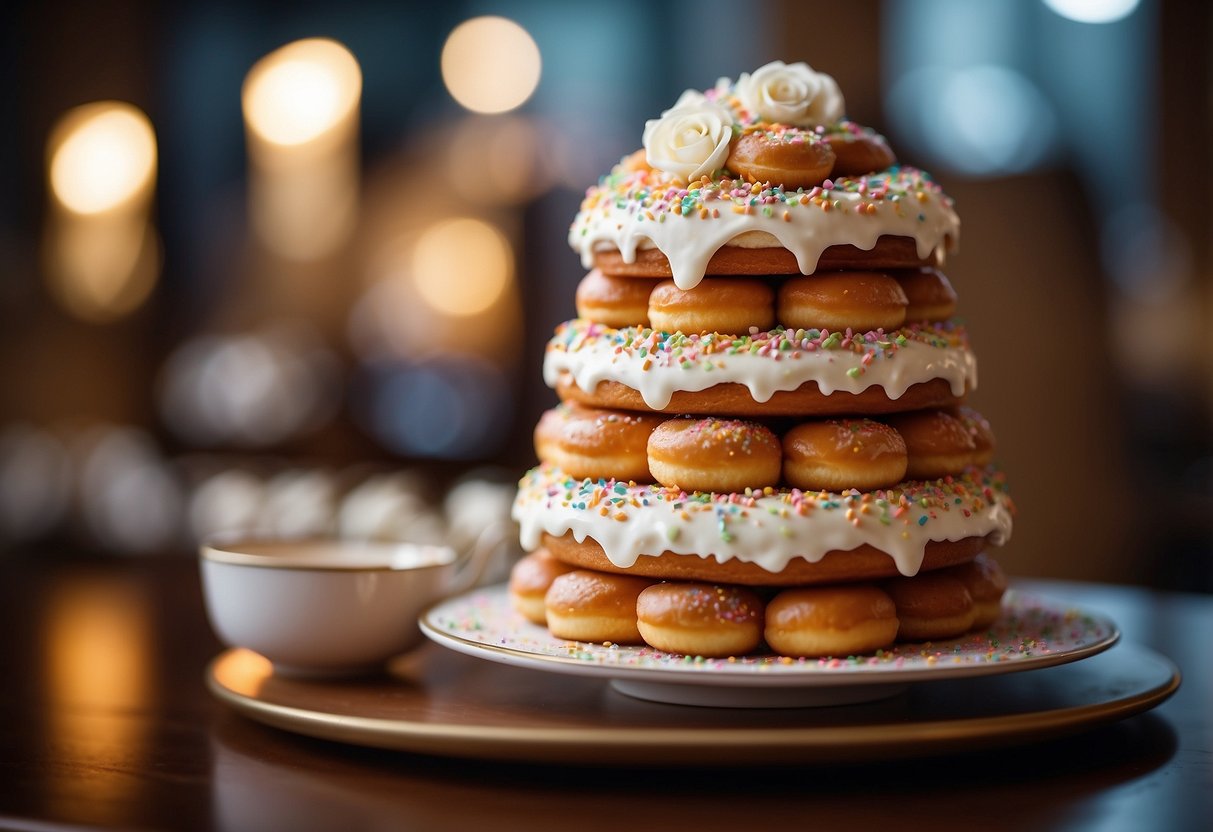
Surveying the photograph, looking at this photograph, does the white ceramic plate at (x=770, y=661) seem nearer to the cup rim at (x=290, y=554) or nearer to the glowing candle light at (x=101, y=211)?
the cup rim at (x=290, y=554)

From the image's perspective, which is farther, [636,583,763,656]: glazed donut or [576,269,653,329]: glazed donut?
[576,269,653,329]: glazed donut

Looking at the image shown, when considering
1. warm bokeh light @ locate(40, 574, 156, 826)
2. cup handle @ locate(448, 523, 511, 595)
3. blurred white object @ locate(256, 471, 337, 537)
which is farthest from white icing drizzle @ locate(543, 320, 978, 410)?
blurred white object @ locate(256, 471, 337, 537)

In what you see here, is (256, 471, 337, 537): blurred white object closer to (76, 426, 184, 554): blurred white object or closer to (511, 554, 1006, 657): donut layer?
(76, 426, 184, 554): blurred white object

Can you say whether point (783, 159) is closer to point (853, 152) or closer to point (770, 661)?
point (853, 152)

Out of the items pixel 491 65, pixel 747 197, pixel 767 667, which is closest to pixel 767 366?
pixel 747 197

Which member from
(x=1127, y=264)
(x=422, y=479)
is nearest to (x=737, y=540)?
(x=422, y=479)

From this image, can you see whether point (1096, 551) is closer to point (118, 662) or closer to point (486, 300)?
point (486, 300)

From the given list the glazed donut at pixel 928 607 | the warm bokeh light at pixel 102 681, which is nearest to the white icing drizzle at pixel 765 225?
the glazed donut at pixel 928 607
